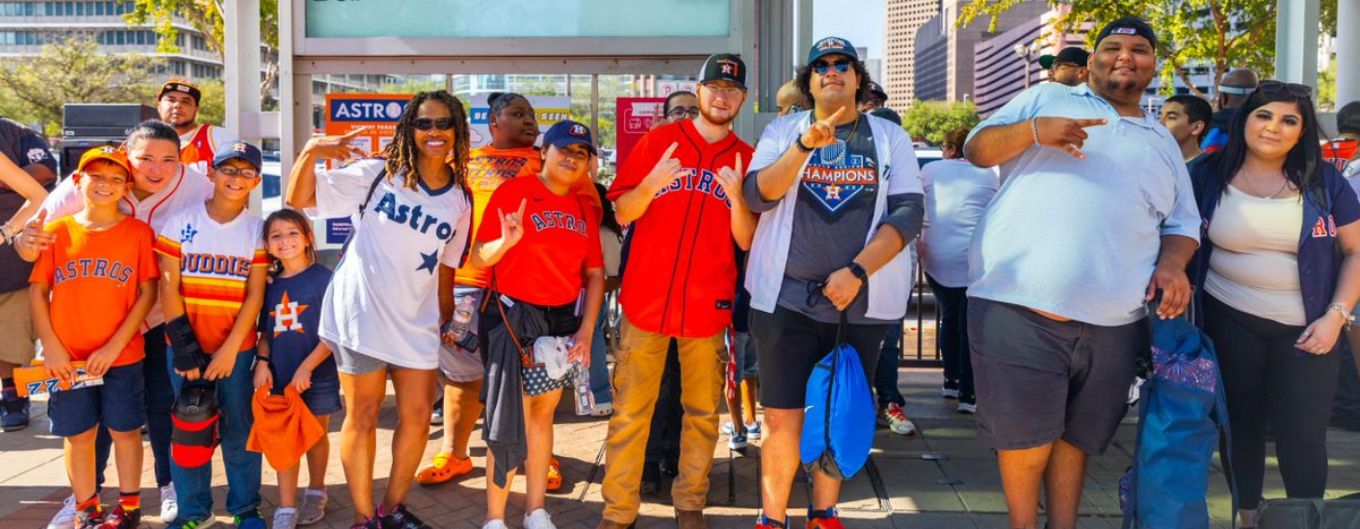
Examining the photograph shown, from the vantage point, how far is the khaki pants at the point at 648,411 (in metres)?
3.94

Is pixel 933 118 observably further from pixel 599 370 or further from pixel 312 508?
pixel 312 508

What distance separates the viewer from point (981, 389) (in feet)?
11.5

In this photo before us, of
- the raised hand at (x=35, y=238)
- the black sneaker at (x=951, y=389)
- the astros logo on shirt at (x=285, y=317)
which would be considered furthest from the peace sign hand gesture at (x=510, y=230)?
A: the black sneaker at (x=951, y=389)

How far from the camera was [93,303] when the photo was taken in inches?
152

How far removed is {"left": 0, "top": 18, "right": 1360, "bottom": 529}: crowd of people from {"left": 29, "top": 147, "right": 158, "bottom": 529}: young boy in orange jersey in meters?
0.01

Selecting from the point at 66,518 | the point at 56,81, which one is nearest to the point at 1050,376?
the point at 66,518

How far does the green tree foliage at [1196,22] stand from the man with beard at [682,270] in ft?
39.4

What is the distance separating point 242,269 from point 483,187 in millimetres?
1122

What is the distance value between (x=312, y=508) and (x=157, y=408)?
2.64ft

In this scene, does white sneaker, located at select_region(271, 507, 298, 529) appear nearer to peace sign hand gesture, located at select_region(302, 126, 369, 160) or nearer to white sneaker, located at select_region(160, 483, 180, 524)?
white sneaker, located at select_region(160, 483, 180, 524)

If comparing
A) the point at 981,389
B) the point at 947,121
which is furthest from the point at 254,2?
the point at 947,121

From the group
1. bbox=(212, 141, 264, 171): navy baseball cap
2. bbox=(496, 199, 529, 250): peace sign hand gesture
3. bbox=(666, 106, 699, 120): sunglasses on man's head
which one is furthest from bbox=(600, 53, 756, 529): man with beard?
bbox=(212, 141, 264, 171): navy baseball cap

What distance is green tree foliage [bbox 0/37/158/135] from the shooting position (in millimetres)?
43594

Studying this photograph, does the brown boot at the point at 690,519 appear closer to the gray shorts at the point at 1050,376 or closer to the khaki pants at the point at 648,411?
the khaki pants at the point at 648,411
